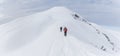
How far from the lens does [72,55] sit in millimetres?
34000

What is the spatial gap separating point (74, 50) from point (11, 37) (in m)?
17.3

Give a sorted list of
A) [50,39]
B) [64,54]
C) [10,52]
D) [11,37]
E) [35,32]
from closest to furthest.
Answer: [64,54]
[10,52]
[50,39]
[11,37]
[35,32]

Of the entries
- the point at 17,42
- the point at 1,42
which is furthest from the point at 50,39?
the point at 1,42

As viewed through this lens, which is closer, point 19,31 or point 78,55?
point 78,55

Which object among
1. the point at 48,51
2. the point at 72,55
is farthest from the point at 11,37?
the point at 72,55

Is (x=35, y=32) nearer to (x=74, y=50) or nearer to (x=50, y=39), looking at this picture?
(x=50, y=39)

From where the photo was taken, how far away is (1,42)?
150ft

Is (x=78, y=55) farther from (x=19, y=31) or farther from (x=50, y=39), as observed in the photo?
(x=19, y=31)

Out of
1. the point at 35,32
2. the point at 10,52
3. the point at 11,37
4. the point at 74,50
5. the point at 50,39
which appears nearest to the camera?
the point at 74,50

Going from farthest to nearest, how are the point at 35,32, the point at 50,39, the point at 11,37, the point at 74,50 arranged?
the point at 35,32 → the point at 11,37 → the point at 50,39 → the point at 74,50

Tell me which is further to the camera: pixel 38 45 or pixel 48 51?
pixel 38 45

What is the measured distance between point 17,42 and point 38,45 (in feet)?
23.8

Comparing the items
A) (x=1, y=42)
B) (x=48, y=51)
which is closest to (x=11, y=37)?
(x=1, y=42)

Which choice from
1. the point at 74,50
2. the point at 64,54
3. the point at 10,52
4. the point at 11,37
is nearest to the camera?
the point at 64,54
